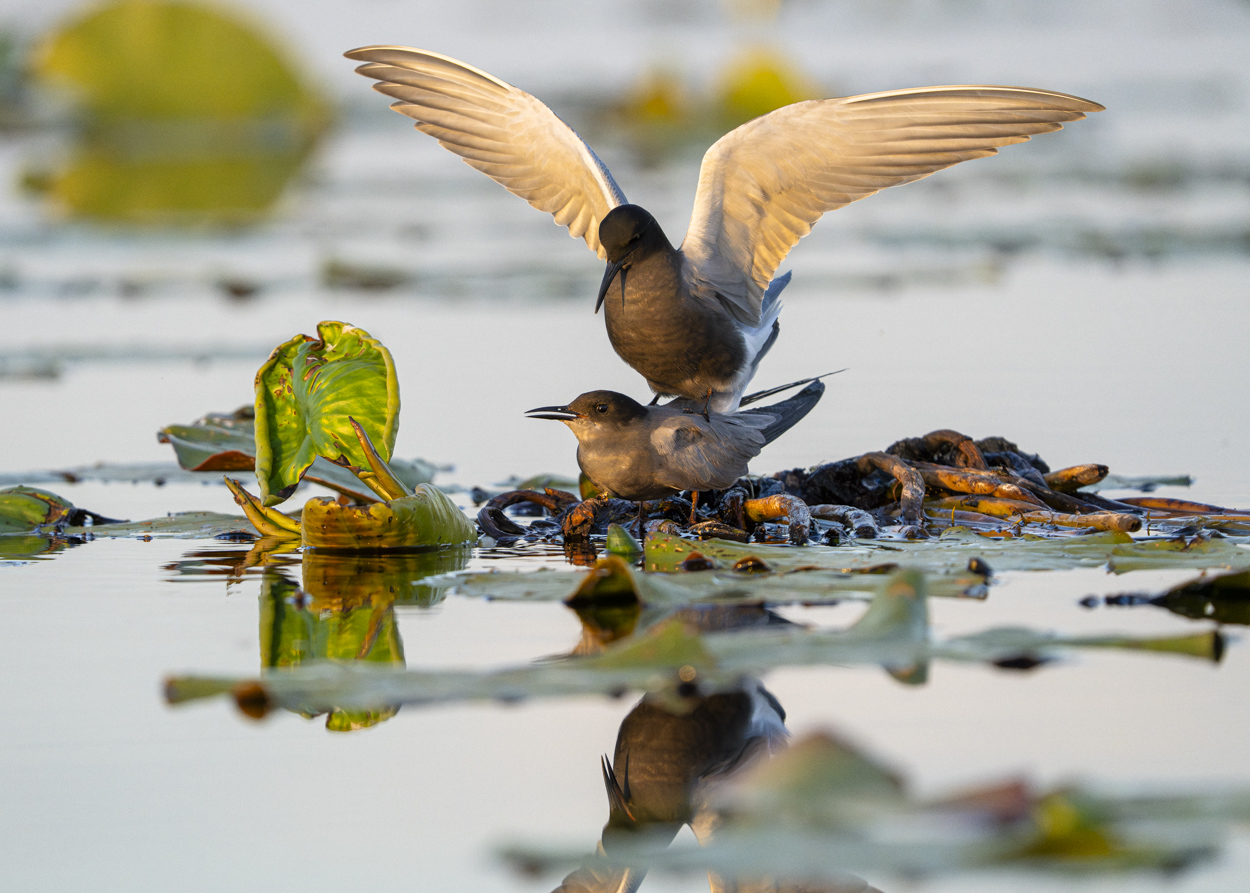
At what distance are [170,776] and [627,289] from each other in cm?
243

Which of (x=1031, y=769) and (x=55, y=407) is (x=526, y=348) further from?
(x=1031, y=769)

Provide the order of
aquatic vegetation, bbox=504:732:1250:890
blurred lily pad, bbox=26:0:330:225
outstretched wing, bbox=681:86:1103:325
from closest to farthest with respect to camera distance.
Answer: aquatic vegetation, bbox=504:732:1250:890
outstretched wing, bbox=681:86:1103:325
blurred lily pad, bbox=26:0:330:225

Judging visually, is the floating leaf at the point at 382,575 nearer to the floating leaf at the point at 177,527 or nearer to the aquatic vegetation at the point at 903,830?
the floating leaf at the point at 177,527

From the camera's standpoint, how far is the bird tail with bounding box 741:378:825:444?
4660 mm

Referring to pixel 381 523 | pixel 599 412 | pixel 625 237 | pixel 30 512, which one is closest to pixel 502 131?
pixel 625 237

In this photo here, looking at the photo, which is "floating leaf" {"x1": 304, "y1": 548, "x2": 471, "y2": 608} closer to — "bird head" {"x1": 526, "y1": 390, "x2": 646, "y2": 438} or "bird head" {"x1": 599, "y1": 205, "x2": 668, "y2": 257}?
"bird head" {"x1": 526, "y1": 390, "x2": 646, "y2": 438}

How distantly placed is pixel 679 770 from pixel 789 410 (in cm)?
235

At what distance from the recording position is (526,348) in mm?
7910

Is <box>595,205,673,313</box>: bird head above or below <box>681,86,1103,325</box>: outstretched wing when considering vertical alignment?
below

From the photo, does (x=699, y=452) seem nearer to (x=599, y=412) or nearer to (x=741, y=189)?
(x=599, y=412)

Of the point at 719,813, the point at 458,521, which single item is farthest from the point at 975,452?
the point at 719,813

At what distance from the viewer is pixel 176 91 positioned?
2433 centimetres

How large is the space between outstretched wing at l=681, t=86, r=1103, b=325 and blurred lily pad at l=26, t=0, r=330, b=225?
14022 mm

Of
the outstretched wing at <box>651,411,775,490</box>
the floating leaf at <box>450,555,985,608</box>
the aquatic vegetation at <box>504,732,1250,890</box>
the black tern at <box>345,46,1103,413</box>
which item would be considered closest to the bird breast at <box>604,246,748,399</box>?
the black tern at <box>345,46,1103,413</box>
